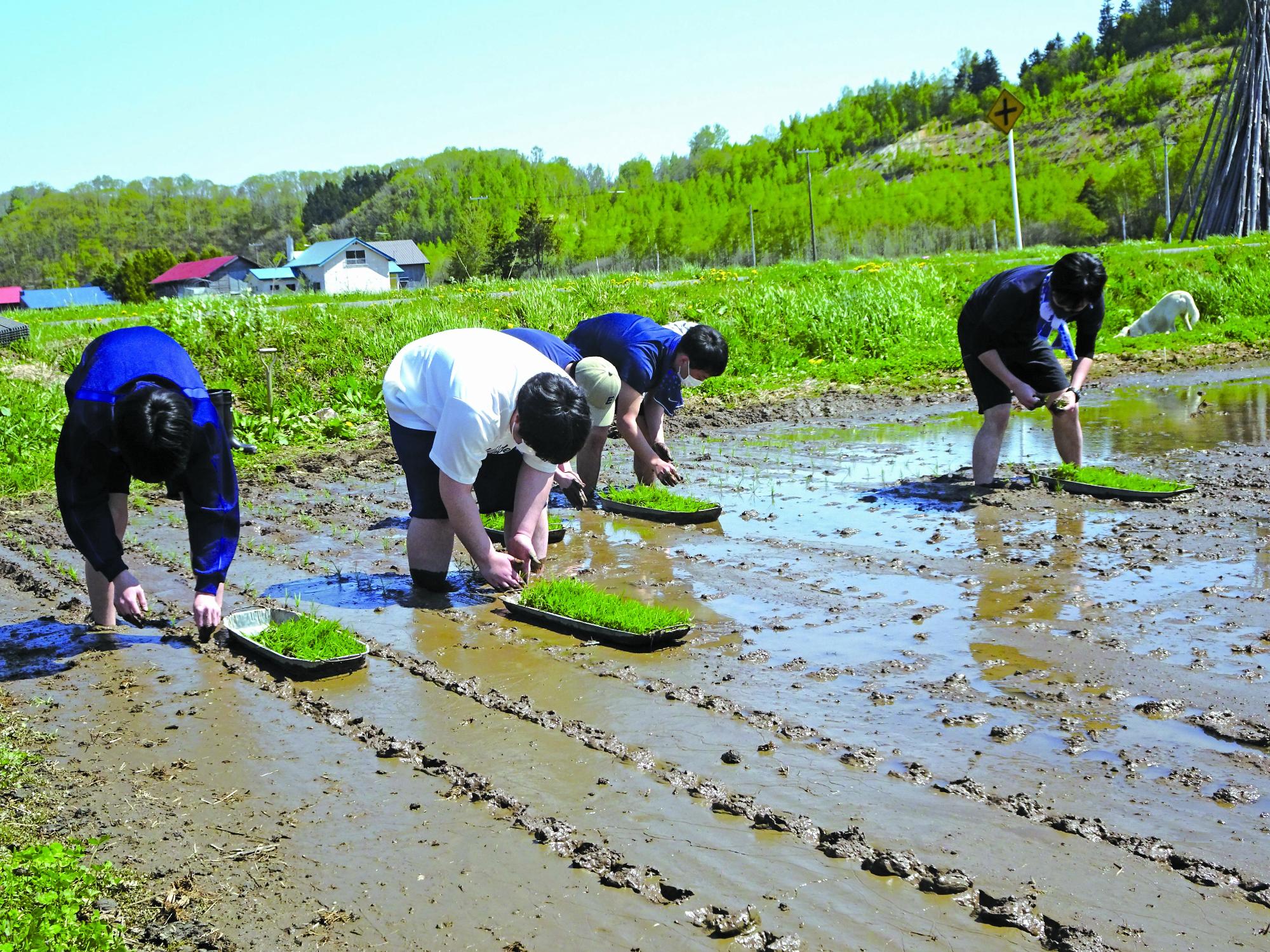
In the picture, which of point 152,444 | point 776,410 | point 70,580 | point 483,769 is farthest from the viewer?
point 776,410

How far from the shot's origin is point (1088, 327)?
25.1 feet

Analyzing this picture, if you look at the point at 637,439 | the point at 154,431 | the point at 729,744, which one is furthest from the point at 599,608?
the point at 637,439

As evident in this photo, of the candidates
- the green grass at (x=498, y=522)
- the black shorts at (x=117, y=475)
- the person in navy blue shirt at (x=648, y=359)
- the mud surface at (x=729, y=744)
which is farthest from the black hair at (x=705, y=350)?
the black shorts at (x=117, y=475)

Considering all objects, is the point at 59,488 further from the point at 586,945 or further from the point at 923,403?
the point at 923,403

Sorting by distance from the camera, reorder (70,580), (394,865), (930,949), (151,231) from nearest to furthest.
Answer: (930,949) → (394,865) → (70,580) → (151,231)

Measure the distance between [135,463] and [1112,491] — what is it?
20.1 feet

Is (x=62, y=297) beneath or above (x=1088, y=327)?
above

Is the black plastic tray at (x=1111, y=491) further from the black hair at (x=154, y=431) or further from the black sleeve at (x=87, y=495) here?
the black sleeve at (x=87, y=495)

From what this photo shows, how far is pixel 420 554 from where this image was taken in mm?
5930

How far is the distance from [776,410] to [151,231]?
149999mm

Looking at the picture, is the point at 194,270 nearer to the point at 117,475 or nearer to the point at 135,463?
the point at 117,475

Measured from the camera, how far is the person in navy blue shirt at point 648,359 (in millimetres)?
7125

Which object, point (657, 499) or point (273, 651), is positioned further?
point (657, 499)


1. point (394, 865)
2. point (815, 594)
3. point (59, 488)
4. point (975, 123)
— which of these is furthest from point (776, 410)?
point (975, 123)
